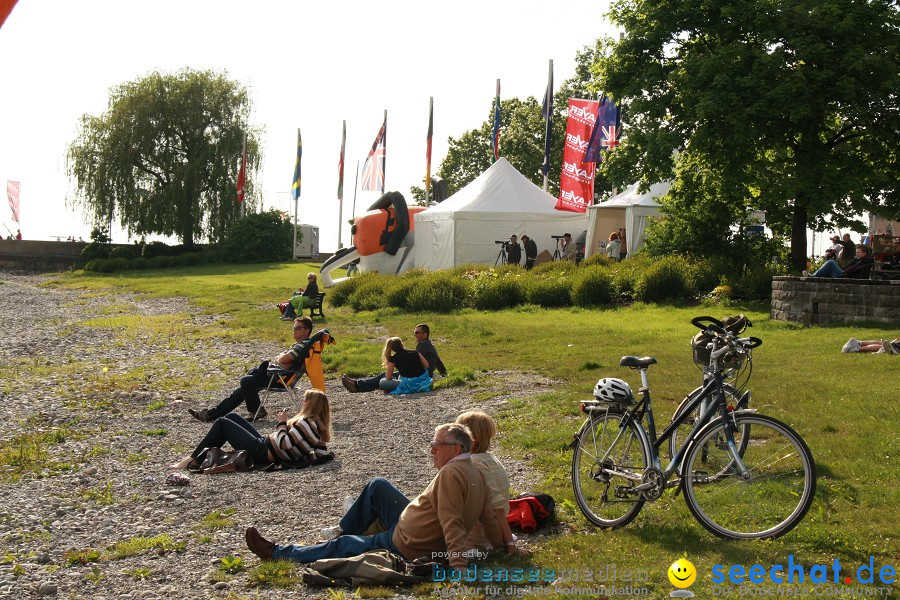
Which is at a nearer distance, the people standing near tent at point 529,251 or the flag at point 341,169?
the people standing near tent at point 529,251

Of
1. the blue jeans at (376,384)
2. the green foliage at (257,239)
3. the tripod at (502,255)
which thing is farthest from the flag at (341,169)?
the blue jeans at (376,384)

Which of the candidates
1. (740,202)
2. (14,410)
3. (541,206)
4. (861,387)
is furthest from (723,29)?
(14,410)

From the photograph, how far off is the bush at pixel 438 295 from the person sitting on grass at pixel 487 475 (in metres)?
20.0

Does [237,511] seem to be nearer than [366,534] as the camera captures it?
No

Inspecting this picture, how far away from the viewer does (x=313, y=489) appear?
28.4ft

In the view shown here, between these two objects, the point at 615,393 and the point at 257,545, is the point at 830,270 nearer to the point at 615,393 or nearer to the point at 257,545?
the point at 615,393

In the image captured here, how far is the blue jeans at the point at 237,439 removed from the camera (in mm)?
9562

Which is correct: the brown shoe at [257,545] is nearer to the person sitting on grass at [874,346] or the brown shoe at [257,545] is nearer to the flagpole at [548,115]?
the person sitting on grass at [874,346]

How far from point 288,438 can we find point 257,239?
165ft

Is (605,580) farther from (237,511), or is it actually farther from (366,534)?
(237,511)

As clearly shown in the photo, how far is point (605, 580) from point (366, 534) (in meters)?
1.78

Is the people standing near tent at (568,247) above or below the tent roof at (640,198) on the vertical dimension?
below

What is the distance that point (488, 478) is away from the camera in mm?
6359

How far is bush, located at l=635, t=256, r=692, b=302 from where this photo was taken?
25.1 m
